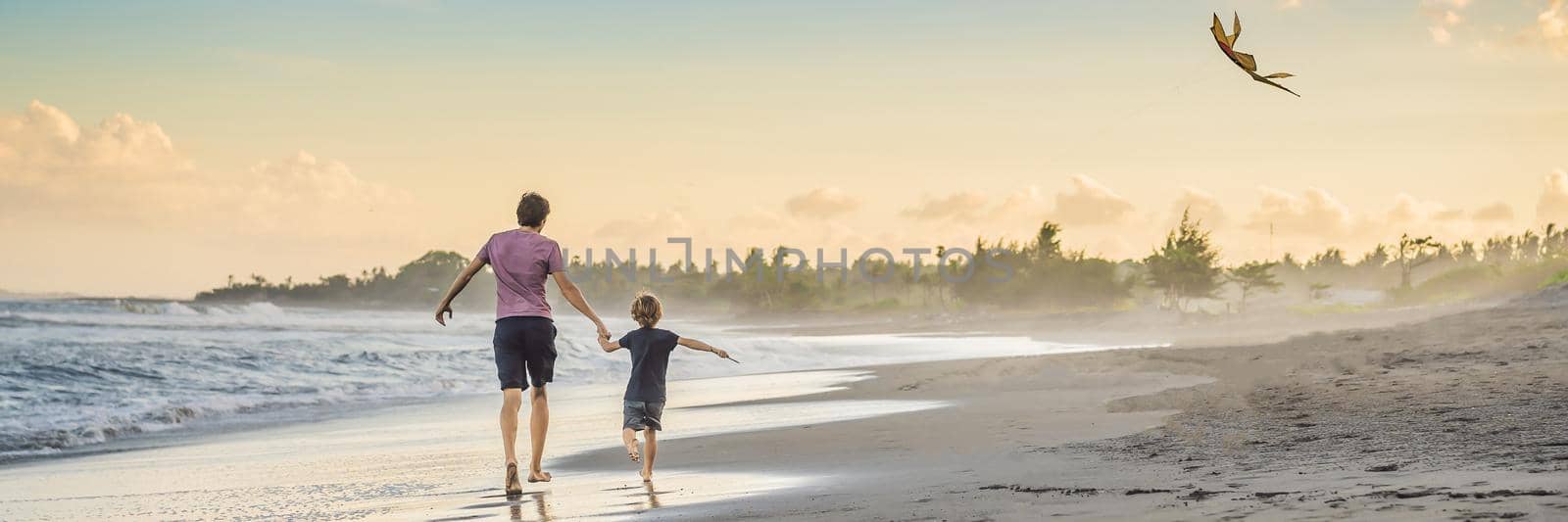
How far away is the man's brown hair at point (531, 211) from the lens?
689 centimetres

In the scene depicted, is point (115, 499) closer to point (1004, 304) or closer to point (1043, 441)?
point (1043, 441)

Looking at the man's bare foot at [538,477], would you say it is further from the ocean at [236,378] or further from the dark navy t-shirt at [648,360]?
the ocean at [236,378]

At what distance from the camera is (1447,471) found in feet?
15.4

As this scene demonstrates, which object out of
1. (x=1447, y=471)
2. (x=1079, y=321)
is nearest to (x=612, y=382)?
(x=1447, y=471)

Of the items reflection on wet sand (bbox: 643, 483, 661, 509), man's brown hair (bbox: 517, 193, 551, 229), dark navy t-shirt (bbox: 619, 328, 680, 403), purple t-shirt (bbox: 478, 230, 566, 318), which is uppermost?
man's brown hair (bbox: 517, 193, 551, 229)

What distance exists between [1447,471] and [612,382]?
45.8ft

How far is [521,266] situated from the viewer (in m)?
6.68

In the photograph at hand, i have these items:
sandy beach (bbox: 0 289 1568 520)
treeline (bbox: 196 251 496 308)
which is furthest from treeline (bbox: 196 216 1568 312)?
sandy beach (bbox: 0 289 1568 520)

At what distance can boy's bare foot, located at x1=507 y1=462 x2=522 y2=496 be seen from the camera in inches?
248

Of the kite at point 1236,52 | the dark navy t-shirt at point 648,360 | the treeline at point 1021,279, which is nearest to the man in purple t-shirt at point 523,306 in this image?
the dark navy t-shirt at point 648,360

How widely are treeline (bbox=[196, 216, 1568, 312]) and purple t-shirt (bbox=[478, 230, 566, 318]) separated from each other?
45.2 meters

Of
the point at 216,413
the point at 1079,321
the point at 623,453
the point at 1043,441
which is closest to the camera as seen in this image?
the point at 1043,441

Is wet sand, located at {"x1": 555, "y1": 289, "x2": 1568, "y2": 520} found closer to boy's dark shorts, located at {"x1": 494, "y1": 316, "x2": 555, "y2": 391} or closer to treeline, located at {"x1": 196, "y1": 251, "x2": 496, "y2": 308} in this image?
boy's dark shorts, located at {"x1": 494, "y1": 316, "x2": 555, "y2": 391}

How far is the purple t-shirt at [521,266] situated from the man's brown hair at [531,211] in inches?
5.2
